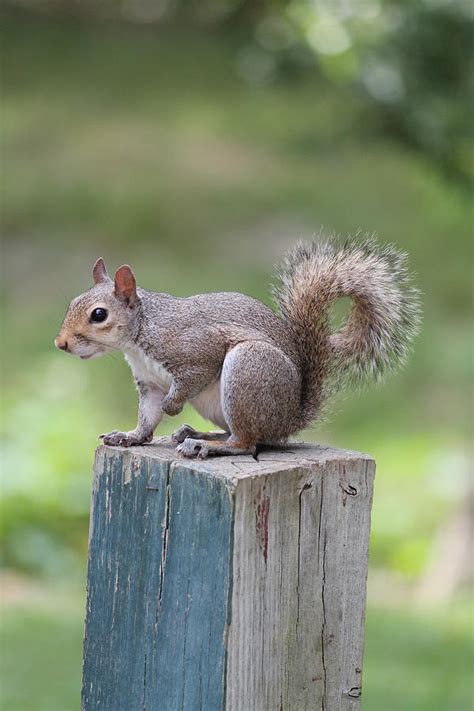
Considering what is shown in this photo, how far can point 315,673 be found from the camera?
150 cm

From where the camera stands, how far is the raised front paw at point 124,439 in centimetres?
161

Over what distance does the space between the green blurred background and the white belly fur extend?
165cm

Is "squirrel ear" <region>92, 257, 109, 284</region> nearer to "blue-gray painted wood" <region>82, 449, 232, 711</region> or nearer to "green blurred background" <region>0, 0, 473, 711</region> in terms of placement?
"blue-gray painted wood" <region>82, 449, 232, 711</region>

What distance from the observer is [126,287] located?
1.81m

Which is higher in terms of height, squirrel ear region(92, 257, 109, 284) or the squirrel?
squirrel ear region(92, 257, 109, 284)

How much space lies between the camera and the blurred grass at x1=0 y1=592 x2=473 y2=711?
333 cm

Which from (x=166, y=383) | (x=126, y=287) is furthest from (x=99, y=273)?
(x=166, y=383)

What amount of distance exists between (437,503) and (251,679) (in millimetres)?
3902

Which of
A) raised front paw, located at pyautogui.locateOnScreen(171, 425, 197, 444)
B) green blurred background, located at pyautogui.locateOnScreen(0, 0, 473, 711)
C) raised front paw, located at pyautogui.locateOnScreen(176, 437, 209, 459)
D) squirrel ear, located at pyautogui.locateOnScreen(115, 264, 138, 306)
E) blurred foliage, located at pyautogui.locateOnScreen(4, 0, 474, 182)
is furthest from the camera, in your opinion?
blurred foliage, located at pyautogui.locateOnScreen(4, 0, 474, 182)

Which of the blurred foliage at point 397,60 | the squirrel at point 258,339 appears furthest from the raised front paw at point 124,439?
the blurred foliage at point 397,60

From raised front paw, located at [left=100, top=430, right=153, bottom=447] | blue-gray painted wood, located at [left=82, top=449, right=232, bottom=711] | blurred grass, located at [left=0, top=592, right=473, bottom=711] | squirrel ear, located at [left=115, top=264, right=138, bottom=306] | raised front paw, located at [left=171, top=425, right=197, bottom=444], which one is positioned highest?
squirrel ear, located at [left=115, top=264, right=138, bottom=306]

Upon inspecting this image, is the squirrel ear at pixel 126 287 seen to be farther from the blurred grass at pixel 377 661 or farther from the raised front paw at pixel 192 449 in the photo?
the blurred grass at pixel 377 661

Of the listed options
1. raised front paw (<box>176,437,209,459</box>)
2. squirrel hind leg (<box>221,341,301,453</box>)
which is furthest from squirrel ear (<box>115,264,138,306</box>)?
raised front paw (<box>176,437,209,459</box>)

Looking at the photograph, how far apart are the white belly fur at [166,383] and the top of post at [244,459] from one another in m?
0.16
